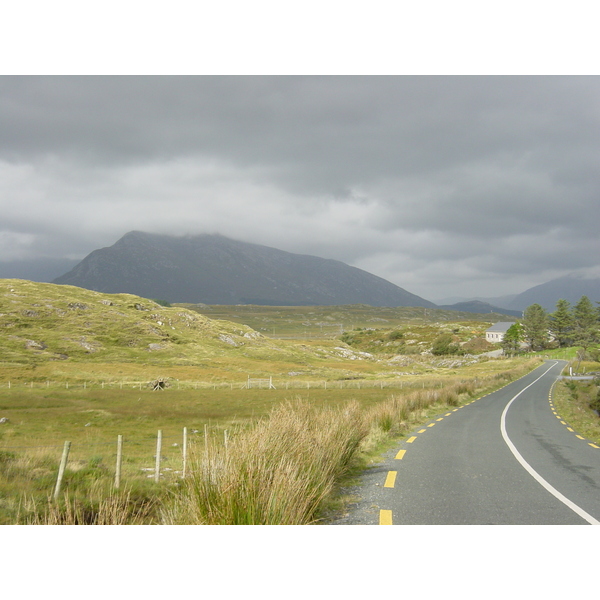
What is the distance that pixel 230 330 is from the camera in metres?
121

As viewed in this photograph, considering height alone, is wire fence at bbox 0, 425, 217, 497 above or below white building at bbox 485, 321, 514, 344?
below

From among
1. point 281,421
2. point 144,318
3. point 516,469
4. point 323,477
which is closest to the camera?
point 323,477

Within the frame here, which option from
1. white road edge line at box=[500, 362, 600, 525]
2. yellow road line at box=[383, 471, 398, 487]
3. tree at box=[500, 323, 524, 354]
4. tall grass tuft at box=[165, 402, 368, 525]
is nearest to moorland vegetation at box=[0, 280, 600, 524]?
tall grass tuft at box=[165, 402, 368, 525]

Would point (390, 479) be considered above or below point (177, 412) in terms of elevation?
above

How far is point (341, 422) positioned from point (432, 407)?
1499 cm

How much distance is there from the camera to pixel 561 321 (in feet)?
438

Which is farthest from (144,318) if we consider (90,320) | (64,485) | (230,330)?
(64,485)

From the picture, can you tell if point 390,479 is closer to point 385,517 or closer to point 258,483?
point 385,517

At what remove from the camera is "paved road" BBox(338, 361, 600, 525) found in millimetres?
5828

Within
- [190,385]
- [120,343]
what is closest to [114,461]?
[190,385]

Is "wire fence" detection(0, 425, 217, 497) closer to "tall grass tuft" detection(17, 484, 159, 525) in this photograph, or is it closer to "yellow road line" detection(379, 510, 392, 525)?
"tall grass tuft" detection(17, 484, 159, 525)

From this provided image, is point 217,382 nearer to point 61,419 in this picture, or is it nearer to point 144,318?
point 61,419

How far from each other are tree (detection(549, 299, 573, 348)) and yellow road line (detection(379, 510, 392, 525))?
14707cm

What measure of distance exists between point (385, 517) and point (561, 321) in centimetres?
15179
